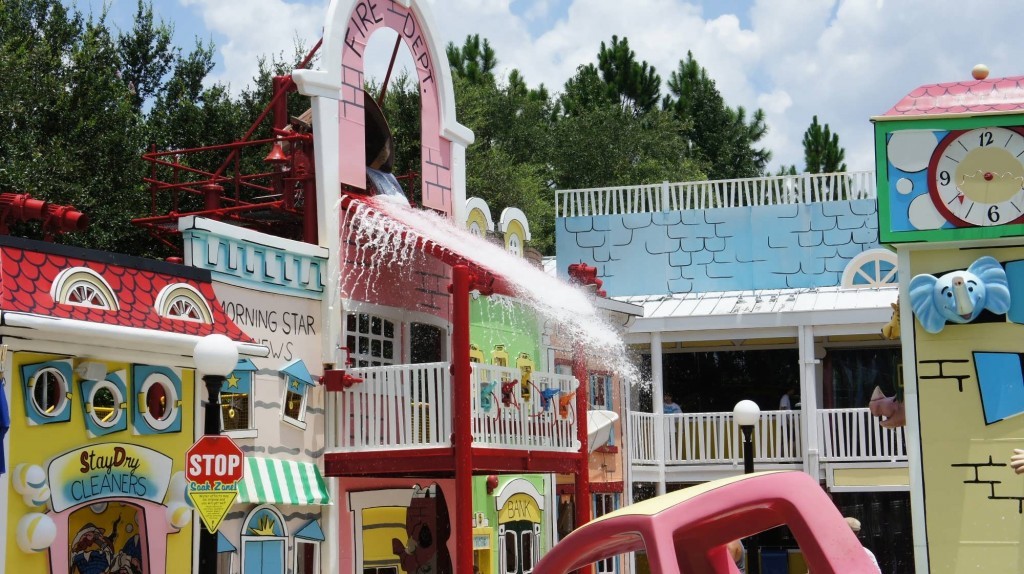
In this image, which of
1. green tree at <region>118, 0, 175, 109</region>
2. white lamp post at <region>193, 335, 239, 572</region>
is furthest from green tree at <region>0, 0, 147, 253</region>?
white lamp post at <region>193, 335, 239, 572</region>

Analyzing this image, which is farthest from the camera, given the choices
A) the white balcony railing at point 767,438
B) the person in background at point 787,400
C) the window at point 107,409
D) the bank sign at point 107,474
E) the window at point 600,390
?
the person in background at point 787,400

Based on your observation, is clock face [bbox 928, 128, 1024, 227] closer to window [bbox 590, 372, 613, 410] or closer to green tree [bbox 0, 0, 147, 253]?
window [bbox 590, 372, 613, 410]

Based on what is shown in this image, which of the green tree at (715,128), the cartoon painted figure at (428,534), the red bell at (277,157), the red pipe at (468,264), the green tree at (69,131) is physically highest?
the green tree at (715,128)

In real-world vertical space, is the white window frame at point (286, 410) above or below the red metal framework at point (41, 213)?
below

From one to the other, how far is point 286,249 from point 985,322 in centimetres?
759

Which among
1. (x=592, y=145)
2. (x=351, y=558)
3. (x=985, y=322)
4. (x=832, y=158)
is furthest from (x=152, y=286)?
(x=832, y=158)

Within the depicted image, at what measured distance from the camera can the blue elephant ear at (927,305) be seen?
13.4m

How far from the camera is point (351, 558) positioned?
16.8 m

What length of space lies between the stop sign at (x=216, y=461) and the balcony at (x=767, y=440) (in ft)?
47.7

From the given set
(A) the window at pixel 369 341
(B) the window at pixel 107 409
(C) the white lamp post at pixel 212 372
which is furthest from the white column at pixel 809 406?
(C) the white lamp post at pixel 212 372

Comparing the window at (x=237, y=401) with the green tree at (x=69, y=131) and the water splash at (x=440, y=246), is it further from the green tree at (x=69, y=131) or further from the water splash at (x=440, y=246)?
the green tree at (x=69, y=131)

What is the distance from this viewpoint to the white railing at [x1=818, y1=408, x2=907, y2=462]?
23250mm

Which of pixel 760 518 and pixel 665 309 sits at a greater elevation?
pixel 665 309

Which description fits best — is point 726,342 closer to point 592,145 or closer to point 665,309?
point 665,309
